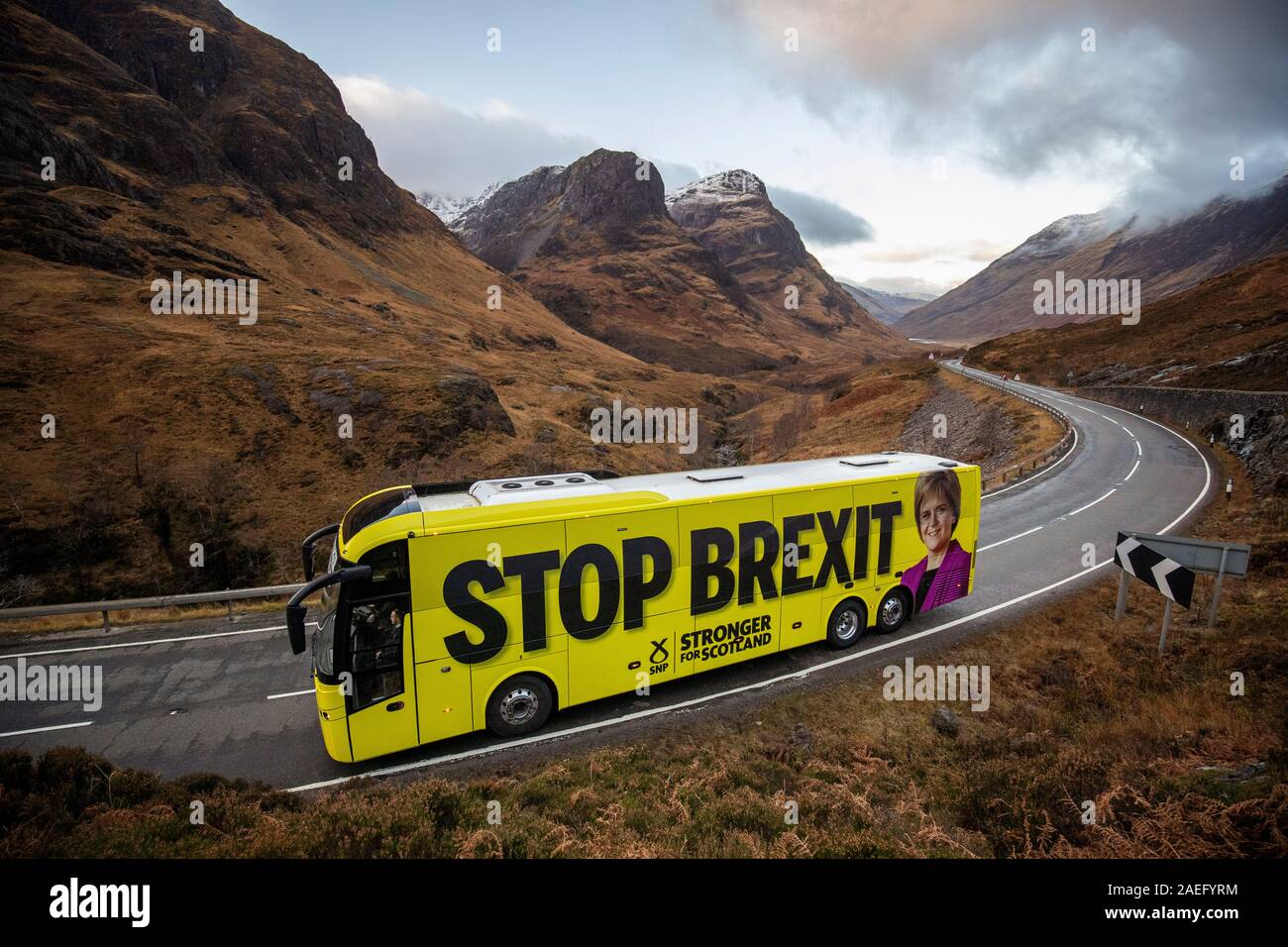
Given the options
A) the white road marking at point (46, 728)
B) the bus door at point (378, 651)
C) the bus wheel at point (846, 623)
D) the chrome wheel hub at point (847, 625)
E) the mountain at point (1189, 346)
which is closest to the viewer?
the bus door at point (378, 651)

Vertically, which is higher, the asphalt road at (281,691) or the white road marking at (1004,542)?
the white road marking at (1004,542)

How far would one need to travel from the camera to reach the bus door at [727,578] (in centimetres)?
1036

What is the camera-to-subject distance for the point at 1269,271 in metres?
70.8

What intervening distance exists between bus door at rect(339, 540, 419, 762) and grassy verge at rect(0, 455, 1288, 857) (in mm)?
879

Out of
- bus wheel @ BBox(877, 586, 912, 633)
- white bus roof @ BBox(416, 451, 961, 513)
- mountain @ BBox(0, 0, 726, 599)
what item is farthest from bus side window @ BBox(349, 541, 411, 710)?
mountain @ BBox(0, 0, 726, 599)

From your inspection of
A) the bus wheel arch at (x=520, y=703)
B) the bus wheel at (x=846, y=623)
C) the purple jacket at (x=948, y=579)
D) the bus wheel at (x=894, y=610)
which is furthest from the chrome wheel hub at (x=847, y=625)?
the bus wheel arch at (x=520, y=703)

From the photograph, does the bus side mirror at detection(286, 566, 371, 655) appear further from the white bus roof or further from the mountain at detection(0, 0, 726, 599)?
the mountain at detection(0, 0, 726, 599)

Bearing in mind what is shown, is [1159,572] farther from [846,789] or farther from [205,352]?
[205,352]

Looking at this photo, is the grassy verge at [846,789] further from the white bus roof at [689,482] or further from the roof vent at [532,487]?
the roof vent at [532,487]

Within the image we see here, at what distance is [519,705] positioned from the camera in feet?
31.7

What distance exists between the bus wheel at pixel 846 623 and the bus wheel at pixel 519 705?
21.6 feet

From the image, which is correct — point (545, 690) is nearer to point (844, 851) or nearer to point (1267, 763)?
point (844, 851)

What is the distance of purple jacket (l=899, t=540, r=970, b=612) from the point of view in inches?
528
